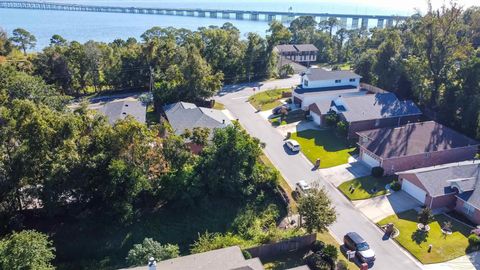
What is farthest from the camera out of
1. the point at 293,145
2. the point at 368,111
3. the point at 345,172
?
the point at 368,111

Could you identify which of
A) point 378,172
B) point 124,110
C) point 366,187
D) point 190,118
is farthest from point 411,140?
point 124,110

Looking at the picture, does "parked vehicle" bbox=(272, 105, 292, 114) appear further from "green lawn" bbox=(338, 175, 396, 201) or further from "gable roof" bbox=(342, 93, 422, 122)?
"green lawn" bbox=(338, 175, 396, 201)

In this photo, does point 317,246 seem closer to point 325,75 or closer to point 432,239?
point 432,239

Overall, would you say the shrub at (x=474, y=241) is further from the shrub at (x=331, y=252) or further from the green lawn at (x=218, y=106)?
the green lawn at (x=218, y=106)

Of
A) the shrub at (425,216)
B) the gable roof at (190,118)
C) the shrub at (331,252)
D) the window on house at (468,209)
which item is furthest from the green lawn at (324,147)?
the shrub at (331,252)

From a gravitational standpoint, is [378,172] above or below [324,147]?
above

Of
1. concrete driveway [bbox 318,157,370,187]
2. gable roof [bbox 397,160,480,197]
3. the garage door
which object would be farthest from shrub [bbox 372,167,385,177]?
gable roof [bbox 397,160,480,197]

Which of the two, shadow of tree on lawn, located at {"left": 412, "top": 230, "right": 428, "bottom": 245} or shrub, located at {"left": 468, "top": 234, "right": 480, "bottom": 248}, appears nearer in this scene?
shrub, located at {"left": 468, "top": 234, "right": 480, "bottom": 248}
